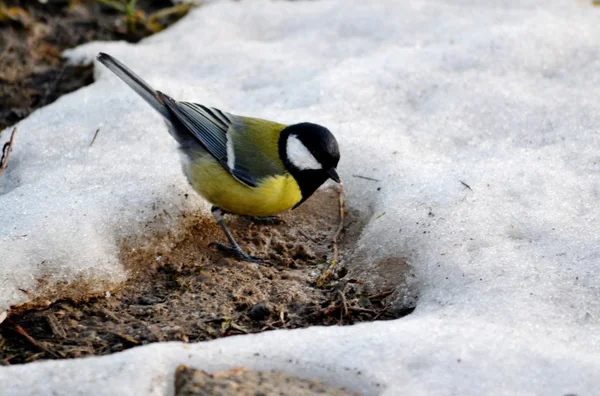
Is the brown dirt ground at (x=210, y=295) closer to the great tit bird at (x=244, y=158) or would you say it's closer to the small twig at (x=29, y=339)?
the small twig at (x=29, y=339)

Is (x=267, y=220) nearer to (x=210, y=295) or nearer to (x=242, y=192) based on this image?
(x=242, y=192)

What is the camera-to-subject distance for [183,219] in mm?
3779

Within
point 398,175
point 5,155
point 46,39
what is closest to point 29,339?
point 5,155

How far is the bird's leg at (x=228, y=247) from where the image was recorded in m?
3.63

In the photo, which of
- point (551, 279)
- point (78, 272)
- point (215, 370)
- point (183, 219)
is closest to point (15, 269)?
point (78, 272)

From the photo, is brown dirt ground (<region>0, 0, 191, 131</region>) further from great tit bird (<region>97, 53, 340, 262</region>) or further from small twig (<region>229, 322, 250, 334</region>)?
small twig (<region>229, 322, 250, 334</region>)

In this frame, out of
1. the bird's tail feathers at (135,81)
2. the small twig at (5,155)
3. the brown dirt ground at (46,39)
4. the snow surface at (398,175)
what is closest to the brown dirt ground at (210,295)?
the snow surface at (398,175)

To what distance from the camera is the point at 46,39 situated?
575 cm

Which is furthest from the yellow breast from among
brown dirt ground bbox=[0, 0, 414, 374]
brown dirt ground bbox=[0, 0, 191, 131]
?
brown dirt ground bbox=[0, 0, 191, 131]

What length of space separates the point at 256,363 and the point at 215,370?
0.15 m

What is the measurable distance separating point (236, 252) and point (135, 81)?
3.76 feet

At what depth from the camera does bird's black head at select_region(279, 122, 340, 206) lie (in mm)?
3637

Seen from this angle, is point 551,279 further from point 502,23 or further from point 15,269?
point 502,23

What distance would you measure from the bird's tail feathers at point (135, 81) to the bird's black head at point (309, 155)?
0.76 metres
